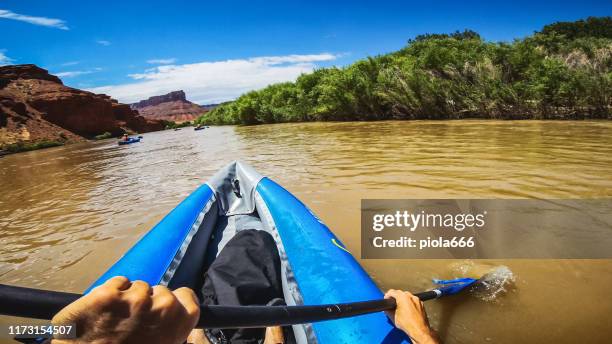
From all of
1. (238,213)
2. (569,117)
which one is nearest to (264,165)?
(238,213)

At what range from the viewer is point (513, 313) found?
1.81m

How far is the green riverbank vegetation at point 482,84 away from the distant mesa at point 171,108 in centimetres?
10543

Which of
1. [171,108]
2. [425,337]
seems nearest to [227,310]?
[425,337]

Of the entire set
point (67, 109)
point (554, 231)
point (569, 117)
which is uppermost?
point (67, 109)

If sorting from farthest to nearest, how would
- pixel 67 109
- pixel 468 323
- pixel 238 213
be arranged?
pixel 67 109, pixel 238 213, pixel 468 323

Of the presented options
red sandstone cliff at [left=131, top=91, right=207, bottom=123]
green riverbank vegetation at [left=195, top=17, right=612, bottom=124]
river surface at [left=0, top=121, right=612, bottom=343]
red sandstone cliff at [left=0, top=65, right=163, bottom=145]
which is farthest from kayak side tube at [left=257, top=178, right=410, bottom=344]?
Answer: red sandstone cliff at [left=131, top=91, right=207, bottom=123]

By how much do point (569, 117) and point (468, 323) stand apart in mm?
12885

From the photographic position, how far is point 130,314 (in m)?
0.53

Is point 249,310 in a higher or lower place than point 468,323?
higher

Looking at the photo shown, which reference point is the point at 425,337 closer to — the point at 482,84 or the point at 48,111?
the point at 482,84


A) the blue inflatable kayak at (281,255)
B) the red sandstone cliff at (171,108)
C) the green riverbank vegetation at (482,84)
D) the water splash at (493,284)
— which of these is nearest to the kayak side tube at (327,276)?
the blue inflatable kayak at (281,255)

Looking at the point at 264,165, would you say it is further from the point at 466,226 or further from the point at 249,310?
the point at 249,310

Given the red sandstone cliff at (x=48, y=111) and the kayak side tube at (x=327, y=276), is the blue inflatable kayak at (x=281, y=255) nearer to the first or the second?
the kayak side tube at (x=327, y=276)

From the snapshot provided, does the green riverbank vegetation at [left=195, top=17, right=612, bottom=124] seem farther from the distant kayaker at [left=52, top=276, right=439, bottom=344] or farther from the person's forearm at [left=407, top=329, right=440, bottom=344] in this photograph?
the distant kayaker at [left=52, top=276, right=439, bottom=344]
